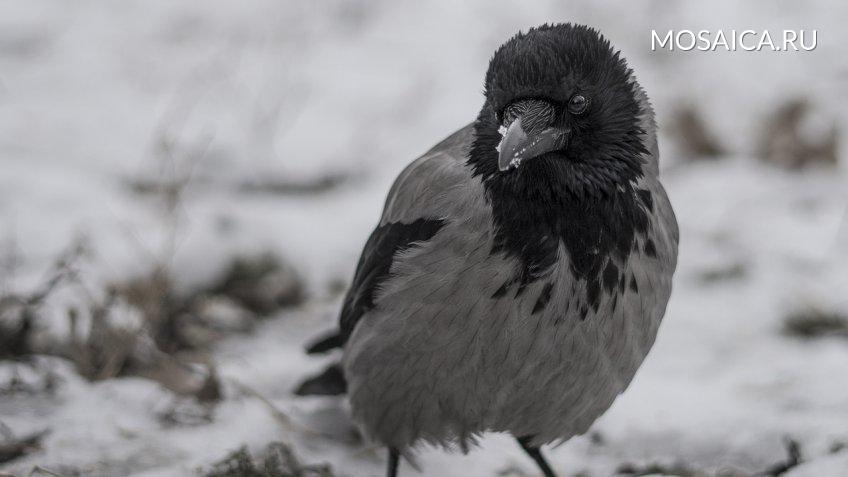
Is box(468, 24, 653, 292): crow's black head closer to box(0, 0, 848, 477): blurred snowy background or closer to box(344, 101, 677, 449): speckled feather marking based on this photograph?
box(344, 101, 677, 449): speckled feather marking

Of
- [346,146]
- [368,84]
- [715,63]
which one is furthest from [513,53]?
[715,63]

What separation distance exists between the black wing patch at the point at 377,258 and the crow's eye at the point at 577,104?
0.55m

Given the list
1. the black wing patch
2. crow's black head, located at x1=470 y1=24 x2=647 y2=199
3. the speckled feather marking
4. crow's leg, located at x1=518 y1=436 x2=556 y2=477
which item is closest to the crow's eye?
crow's black head, located at x1=470 y1=24 x2=647 y2=199

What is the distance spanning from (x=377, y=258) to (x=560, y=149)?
847 mm

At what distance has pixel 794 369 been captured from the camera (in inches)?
176

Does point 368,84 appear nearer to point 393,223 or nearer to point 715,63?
point 715,63

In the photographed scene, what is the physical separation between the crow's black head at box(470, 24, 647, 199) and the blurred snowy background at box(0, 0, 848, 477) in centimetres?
142

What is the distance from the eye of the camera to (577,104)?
9.69ft

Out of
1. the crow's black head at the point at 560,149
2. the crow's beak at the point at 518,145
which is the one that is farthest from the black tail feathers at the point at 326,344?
the crow's beak at the point at 518,145

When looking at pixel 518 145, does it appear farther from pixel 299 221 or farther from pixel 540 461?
pixel 299 221

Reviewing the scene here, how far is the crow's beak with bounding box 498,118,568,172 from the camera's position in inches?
113

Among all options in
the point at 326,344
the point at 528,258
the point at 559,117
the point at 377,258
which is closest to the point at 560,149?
the point at 559,117

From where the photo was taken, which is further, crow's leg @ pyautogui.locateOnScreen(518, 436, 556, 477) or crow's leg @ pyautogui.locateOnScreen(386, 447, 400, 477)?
crow's leg @ pyautogui.locateOnScreen(518, 436, 556, 477)

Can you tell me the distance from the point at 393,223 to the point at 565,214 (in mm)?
696
